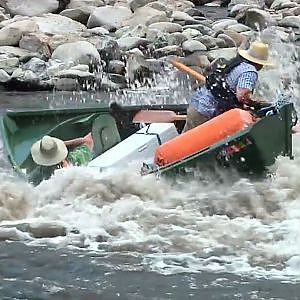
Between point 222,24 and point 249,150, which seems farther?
point 222,24

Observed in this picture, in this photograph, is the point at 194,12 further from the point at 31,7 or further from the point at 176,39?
the point at 176,39

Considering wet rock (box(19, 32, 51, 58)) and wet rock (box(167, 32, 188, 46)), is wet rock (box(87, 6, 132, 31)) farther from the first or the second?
wet rock (box(19, 32, 51, 58))

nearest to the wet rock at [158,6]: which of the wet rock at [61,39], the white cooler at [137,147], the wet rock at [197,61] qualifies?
the wet rock at [61,39]

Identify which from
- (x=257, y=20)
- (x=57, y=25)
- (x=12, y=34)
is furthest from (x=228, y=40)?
(x=12, y=34)

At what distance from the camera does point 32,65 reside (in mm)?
16719

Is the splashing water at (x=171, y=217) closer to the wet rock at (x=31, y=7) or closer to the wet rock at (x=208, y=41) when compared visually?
the wet rock at (x=208, y=41)

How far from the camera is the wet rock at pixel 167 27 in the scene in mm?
20625

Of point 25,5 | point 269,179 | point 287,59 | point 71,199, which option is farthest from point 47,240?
point 25,5

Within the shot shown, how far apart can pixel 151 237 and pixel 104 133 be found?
7.65ft

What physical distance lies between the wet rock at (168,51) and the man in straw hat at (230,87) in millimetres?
9214

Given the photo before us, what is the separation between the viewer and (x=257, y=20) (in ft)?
72.2

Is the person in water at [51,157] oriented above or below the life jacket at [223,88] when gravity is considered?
below

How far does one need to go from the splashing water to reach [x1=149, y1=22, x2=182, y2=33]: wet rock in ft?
39.0

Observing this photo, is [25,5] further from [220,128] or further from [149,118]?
[220,128]
